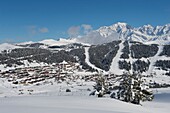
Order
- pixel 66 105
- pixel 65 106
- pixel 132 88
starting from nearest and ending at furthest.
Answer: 1. pixel 65 106
2. pixel 66 105
3. pixel 132 88

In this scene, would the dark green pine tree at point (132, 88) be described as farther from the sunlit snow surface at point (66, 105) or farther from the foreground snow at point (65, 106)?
the foreground snow at point (65, 106)

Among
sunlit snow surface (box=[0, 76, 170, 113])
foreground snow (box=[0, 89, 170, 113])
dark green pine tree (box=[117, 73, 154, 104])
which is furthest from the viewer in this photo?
dark green pine tree (box=[117, 73, 154, 104])

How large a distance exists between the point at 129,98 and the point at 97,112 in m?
33.9

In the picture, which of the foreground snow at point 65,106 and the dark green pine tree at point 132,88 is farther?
the dark green pine tree at point 132,88

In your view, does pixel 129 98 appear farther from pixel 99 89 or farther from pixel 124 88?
pixel 99 89

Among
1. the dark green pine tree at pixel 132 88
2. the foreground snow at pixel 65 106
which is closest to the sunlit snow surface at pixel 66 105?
the foreground snow at pixel 65 106

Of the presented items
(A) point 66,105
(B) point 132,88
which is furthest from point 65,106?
(B) point 132,88

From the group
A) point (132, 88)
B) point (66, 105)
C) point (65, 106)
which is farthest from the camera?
point (132, 88)

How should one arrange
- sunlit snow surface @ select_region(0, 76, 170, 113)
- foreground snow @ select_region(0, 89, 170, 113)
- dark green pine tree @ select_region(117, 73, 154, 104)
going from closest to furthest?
1. foreground snow @ select_region(0, 89, 170, 113)
2. sunlit snow surface @ select_region(0, 76, 170, 113)
3. dark green pine tree @ select_region(117, 73, 154, 104)

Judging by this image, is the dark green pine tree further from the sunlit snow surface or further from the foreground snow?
the foreground snow

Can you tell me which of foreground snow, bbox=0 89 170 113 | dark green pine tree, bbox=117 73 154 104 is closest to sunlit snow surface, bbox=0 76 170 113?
foreground snow, bbox=0 89 170 113

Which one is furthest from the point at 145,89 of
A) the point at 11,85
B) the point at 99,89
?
the point at 11,85

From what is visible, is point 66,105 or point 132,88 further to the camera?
point 132,88

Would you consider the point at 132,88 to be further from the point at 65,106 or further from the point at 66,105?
the point at 65,106
